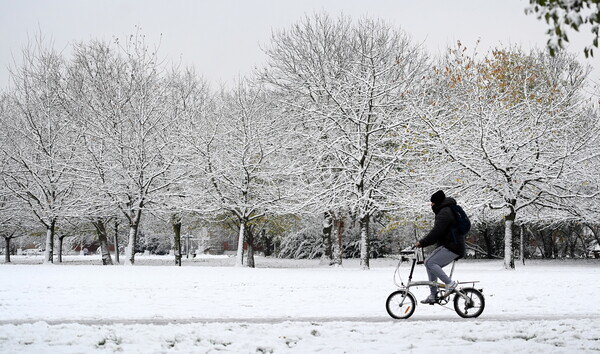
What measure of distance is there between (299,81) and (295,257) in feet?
52.2

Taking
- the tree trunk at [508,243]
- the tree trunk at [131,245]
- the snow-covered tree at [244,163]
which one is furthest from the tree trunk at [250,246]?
the tree trunk at [508,243]

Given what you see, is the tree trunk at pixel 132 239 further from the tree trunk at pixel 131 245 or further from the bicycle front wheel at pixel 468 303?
the bicycle front wheel at pixel 468 303

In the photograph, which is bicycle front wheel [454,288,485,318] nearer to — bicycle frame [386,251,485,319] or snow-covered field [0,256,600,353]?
bicycle frame [386,251,485,319]

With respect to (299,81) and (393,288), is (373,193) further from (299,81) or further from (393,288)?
(393,288)

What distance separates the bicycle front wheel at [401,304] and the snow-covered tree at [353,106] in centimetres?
1286

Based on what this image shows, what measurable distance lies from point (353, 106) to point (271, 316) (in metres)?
15.3

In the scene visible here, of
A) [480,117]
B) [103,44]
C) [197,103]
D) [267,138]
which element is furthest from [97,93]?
[480,117]

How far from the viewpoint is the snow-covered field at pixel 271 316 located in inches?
265

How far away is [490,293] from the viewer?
517 inches

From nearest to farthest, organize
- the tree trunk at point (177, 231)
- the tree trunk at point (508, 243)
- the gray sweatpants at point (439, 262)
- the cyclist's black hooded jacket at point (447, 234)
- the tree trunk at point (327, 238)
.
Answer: the cyclist's black hooded jacket at point (447, 234), the gray sweatpants at point (439, 262), the tree trunk at point (508, 243), the tree trunk at point (327, 238), the tree trunk at point (177, 231)

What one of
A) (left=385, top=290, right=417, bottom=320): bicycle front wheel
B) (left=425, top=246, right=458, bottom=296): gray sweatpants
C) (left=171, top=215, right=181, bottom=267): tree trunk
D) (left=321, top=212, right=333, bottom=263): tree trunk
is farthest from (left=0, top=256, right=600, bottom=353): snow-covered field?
(left=321, top=212, right=333, bottom=263): tree trunk

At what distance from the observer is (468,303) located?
9141 millimetres

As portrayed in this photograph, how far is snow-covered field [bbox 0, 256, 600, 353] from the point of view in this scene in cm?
672

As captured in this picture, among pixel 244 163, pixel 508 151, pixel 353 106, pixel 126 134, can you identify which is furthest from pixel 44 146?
pixel 508 151
